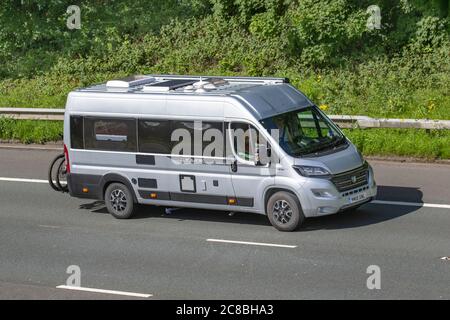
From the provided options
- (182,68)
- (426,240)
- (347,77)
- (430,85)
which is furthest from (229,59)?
(426,240)

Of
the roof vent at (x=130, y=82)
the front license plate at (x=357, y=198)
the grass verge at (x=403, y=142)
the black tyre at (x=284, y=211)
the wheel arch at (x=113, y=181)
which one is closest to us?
the black tyre at (x=284, y=211)

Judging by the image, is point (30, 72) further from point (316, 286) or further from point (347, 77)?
point (316, 286)

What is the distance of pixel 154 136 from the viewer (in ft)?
60.5

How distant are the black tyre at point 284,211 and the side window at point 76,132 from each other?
4031mm

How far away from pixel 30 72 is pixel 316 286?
62.1ft

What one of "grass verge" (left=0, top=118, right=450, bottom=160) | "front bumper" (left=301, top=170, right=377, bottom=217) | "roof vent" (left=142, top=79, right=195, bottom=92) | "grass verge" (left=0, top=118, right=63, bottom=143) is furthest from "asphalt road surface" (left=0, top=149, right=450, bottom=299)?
"grass verge" (left=0, top=118, right=63, bottom=143)

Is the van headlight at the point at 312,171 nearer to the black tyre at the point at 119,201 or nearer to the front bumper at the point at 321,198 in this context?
the front bumper at the point at 321,198

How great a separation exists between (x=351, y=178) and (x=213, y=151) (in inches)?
96.1

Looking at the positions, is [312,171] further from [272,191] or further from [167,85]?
[167,85]

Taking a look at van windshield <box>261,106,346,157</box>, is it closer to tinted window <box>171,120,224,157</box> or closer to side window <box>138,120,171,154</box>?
tinted window <box>171,120,224,157</box>

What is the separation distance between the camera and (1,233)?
18.6 meters

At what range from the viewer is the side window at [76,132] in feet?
62.9

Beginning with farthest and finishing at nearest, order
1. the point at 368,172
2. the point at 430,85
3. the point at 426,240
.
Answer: the point at 430,85
the point at 368,172
the point at 426,240

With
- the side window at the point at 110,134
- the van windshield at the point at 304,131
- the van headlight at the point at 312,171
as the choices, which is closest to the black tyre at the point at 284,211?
the van headlight at the point at 312,171
